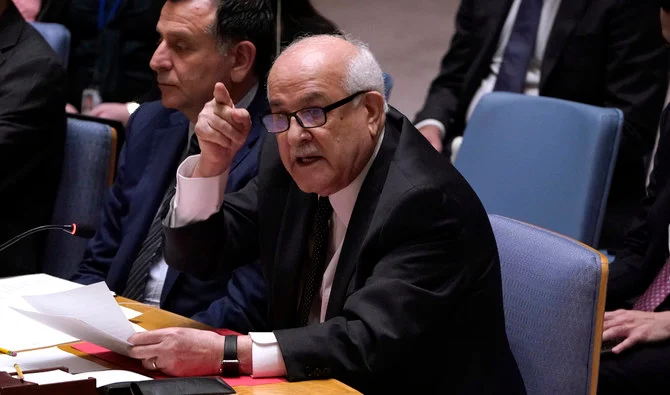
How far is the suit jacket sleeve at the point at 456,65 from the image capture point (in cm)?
393

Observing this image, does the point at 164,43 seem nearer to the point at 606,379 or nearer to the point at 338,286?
the point at 338,286

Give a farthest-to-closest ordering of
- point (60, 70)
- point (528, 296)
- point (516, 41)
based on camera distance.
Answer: point (516, 41) < point (60, 70) < point (528, 296)

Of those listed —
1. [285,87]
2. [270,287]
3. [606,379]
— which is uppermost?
[285,87]

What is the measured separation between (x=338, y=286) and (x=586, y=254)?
446 millimetres

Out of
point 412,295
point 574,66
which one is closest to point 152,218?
point 412,295

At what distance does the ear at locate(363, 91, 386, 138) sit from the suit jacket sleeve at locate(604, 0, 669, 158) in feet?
5.38

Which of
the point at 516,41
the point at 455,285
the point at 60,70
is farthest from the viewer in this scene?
the point at 516,41

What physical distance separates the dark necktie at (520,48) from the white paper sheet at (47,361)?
7.75ft

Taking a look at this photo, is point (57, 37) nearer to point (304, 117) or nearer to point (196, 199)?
point (196, 199)

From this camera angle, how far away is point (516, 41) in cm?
382

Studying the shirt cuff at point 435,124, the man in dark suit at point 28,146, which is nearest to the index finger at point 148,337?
the man in dark suit at point 28,146

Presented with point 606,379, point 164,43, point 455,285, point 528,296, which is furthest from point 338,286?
point 164,43

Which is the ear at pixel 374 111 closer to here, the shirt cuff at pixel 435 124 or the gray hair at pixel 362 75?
the gray hair at pixel 362 75

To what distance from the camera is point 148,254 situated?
106 inches
